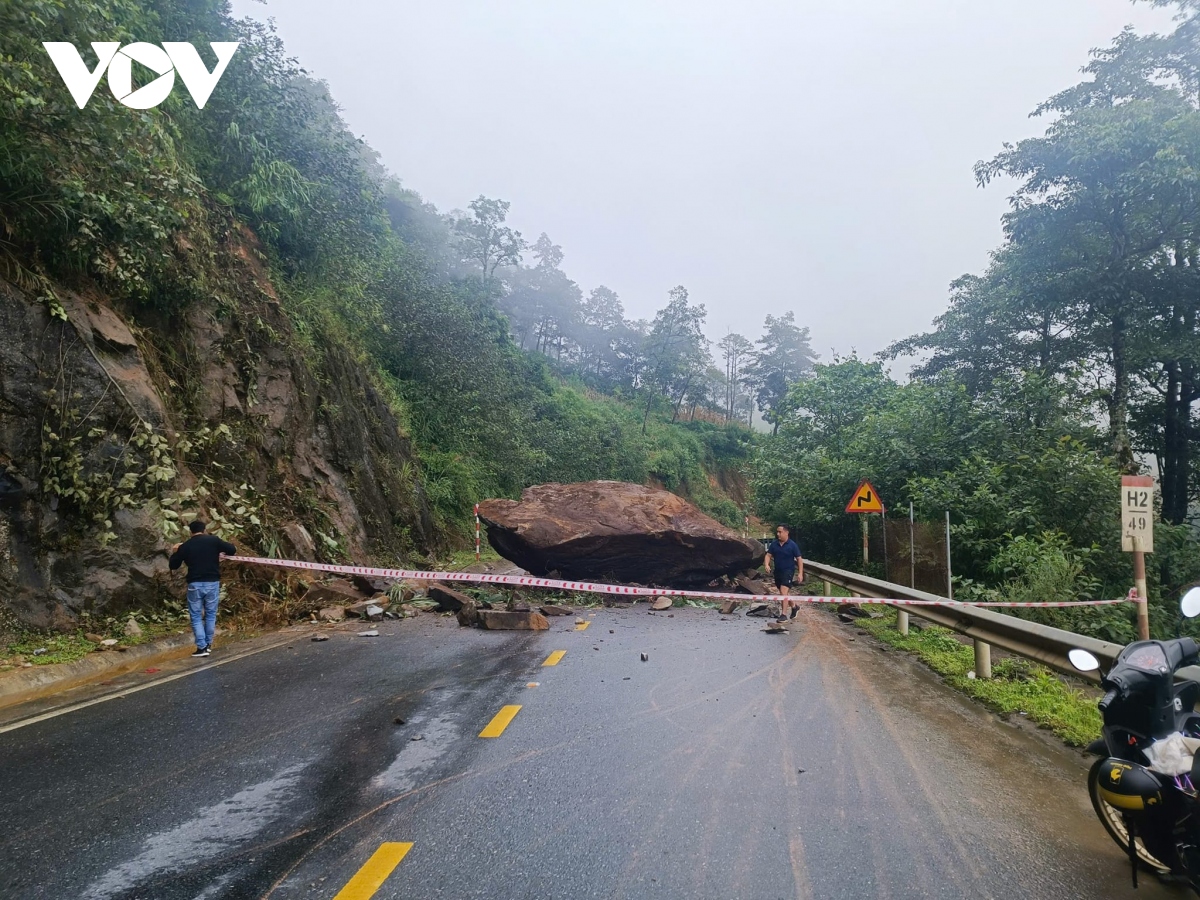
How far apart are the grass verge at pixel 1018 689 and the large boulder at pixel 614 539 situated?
6.70m

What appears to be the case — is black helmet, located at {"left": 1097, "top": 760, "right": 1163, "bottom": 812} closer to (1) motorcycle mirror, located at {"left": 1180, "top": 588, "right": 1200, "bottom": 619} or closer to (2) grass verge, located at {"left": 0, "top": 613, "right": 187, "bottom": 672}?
(1) motorcycle mirror, located at {"left": 1180, "top": 588, "right": 1200, "bottom": 619}

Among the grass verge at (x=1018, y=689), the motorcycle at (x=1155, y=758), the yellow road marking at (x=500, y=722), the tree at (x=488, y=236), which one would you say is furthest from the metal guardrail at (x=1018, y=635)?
the tree at (x=488, y=236)

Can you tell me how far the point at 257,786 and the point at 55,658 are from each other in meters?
4.67

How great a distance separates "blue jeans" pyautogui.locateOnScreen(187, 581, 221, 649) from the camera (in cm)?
868

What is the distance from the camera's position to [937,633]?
10.5 metres

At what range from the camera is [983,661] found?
24.7ft

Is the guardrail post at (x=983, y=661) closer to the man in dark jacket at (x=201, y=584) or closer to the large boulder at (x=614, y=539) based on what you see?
the man in dark jacket at (x=201, y=584)

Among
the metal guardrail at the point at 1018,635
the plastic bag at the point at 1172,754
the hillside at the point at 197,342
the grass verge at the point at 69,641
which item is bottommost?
the grass verge at the point at 69,641

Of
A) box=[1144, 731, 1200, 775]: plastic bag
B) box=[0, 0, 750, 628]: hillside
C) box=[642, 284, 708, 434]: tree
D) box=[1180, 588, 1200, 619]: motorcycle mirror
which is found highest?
box=[642, 284, 708, 434]: tree

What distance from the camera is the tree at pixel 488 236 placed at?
50.4m

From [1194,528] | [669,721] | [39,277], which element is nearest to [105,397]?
[39,277]

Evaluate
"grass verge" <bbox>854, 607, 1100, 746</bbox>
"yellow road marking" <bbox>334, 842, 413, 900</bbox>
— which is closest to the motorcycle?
"grass verge" <bbox>854, 607, 1100, 746</bbox>

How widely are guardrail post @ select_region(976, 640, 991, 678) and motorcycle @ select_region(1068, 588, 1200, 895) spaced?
427 centimetres

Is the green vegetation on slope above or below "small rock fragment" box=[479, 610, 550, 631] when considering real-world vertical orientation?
above
